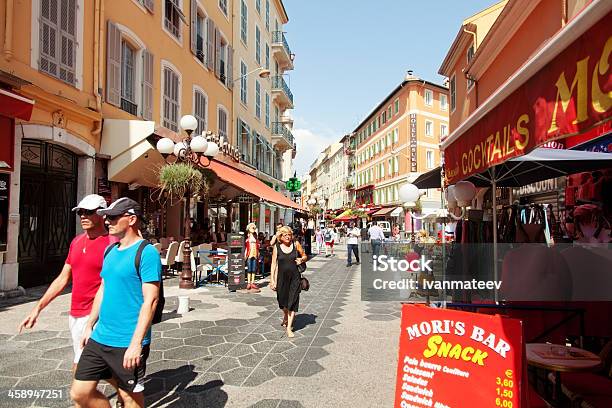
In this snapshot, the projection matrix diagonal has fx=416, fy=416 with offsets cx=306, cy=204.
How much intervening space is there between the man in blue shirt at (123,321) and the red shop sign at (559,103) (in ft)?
8.08

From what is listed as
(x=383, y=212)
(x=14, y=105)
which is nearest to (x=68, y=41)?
(x=14, y=105)

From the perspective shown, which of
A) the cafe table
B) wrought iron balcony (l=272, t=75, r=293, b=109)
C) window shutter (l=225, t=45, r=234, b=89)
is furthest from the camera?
wrought iron balcony (l=272, t=75, r=293, b=109)

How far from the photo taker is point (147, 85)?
13.1 m

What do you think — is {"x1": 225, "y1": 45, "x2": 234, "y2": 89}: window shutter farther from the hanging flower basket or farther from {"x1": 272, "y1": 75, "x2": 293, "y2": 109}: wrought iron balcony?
the hanging flower basket

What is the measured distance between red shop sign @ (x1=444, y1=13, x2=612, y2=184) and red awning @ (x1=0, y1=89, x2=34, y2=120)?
776 cm

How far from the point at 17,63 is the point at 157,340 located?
6.46m

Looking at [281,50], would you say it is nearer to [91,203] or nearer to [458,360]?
[91,203]

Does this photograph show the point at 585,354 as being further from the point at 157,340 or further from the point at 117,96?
the point at 117,96

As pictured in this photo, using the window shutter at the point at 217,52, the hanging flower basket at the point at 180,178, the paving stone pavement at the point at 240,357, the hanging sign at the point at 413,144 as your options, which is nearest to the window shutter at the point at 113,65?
the hanging flower basket at the point at 180,178

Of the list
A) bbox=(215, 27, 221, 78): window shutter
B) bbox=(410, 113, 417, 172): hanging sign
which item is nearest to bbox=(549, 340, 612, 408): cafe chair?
bbox=(215, 27, 221, 78): window shutter

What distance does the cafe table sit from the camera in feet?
8.95

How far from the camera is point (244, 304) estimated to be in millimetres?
8414

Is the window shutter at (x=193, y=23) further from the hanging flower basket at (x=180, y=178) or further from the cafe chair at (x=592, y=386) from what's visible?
A: the cafe chair at (x=592, y=386)

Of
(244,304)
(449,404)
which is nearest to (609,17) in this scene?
(449,404)
